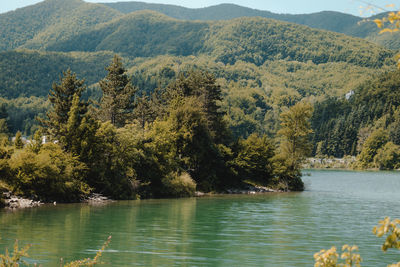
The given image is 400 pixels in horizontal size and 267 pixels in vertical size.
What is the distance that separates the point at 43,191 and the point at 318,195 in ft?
→ 118

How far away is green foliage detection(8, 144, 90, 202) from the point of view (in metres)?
48.8

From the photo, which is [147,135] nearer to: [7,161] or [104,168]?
[104,168]

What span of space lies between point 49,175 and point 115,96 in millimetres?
26560

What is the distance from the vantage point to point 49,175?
164 ft

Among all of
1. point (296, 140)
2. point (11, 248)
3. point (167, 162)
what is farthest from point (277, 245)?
point (296, 140)

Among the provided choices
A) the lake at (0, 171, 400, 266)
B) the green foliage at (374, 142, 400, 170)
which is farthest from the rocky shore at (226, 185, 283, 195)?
the green foliage at (374, 142, 400, 170)

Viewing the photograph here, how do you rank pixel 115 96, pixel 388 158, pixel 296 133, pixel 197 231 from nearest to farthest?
1. pixel 197 231
2. pixel 115 96
3. pixel 296 133
4. pixel 388 158

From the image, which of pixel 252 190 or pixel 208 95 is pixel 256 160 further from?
pixel 208 95

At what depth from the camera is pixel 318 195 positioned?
69750 mm

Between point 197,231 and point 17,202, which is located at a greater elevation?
point 17,202

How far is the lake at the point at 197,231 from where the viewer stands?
2698 centimetres

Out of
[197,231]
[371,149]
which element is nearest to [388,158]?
[371,149]

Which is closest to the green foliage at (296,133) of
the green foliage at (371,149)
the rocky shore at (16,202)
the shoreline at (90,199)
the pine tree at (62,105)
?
the shoreline at (90,199)

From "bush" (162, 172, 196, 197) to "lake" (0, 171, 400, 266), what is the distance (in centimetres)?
594
